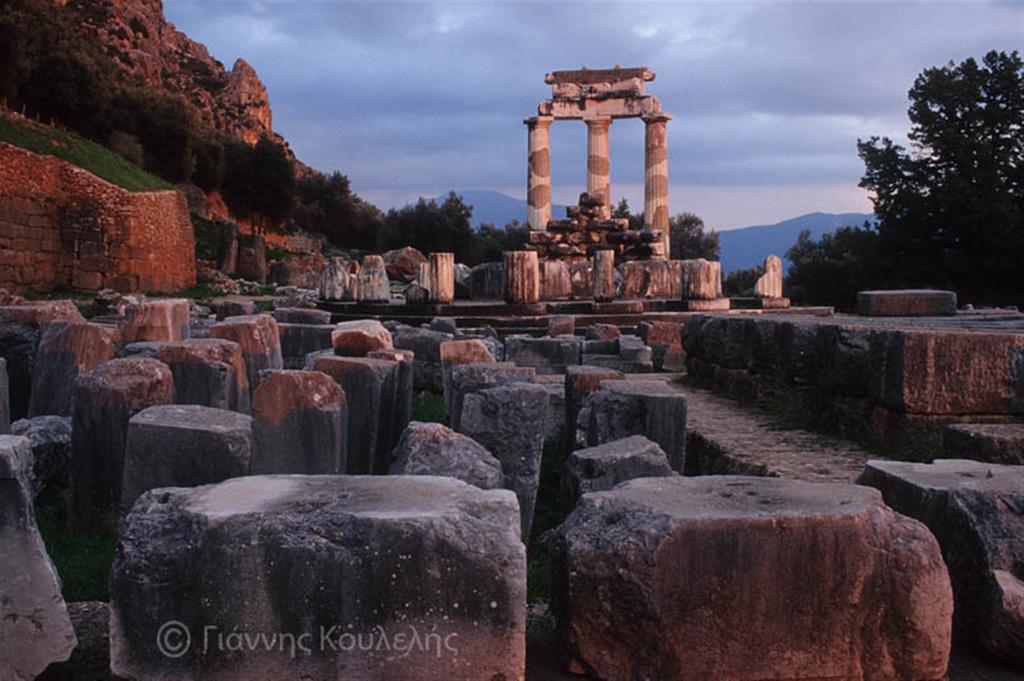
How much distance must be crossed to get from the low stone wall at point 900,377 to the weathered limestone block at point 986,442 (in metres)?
0.24

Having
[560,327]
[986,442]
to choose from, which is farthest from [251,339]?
[560,327]

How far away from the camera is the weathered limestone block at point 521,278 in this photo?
16.6 metres

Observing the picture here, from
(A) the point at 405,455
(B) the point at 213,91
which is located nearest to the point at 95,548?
(A) the point at 405,455

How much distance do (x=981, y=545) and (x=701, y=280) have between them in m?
14.5

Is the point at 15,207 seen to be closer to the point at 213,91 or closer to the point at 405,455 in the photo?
the point at 405,455

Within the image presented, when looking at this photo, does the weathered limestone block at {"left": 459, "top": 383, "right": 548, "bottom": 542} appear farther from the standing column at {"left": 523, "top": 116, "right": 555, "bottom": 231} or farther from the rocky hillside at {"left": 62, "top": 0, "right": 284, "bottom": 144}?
the rocky hillside at {"left": 62, "top": 0, "right": 284, "bottom": 144}

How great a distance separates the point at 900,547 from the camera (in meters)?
2.63

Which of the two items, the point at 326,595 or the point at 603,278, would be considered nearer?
the point at 326,595

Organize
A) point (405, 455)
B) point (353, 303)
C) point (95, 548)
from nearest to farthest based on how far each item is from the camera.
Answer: point (405, 455)
point (95, 548)
point (353, 303)

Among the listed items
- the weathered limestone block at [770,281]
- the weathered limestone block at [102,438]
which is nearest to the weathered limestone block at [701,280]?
the weathered limestone block at [770,281]

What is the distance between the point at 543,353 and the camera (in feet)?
35.7

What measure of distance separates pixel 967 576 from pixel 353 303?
15.9 m

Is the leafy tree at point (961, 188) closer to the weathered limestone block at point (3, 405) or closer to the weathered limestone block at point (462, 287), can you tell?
the weathered limestone block at point (462, 287)

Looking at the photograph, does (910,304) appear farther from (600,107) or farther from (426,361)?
(600,107)
